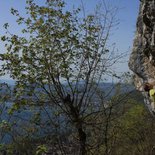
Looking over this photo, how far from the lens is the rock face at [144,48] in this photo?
1117 centimetres

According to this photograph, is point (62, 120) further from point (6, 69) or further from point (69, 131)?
point (6, 69)

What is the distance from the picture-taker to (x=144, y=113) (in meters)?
33.6

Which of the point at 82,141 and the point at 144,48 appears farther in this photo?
the point at 82,141

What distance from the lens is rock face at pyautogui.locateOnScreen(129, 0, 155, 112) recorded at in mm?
11172

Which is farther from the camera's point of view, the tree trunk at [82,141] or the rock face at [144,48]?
the tree trunk at [82,141]

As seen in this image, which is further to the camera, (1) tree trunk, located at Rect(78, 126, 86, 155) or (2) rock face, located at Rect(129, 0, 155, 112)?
(1) tree trunk, located at Rect(78, 126, 86, 155)

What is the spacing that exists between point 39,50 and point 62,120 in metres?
3.29

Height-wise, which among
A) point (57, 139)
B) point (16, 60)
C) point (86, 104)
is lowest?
point (57, 139)

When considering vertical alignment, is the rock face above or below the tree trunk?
above

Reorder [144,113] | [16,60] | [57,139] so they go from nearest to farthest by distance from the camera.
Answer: [16,60] → [57,139] → [144,113]

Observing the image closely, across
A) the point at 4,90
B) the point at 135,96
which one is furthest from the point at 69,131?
the point at 135,96

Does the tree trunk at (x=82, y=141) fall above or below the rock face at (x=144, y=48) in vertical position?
below

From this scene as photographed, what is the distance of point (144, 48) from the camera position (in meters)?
11.8

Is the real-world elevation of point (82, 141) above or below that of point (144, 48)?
below
